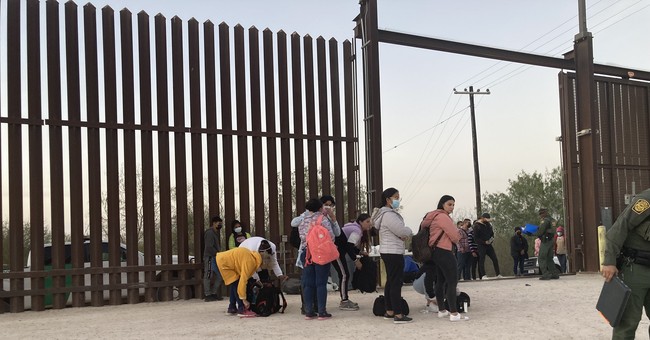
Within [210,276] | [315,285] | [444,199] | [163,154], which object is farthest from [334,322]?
[163,154]

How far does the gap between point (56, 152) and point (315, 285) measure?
209 inches

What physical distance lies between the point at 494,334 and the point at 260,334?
8.97 ft

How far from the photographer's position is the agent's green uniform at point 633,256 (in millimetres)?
5245

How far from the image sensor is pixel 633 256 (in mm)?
5367

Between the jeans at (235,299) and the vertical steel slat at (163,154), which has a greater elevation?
the vertical steel slat at (163,154)

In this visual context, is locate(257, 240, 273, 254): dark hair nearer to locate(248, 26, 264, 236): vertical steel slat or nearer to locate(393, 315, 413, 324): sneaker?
locate(393, 315, 413, 324): sneaker

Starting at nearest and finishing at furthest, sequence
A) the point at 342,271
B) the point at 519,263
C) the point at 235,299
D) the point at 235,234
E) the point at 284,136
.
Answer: the point at 235,299
the point at 342,271
the point at 235,234
the point at 284,136
the point at 519,263

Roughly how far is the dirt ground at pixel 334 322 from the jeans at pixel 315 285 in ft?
0.82

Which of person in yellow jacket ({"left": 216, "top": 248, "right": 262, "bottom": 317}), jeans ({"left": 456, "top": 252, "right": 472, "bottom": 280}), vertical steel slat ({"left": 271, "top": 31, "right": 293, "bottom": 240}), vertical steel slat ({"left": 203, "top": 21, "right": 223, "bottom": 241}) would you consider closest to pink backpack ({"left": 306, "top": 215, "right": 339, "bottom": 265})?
person in yellow jacket ({"left": 216, "top": 248, "right": 262, "bottom": 317})

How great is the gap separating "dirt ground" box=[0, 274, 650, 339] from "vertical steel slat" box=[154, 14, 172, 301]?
2.86 feet

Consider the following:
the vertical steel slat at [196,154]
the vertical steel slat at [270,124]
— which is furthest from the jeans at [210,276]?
the vertical steel slat at [270,124]

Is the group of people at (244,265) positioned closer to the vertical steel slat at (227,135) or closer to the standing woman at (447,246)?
the standing woman at (447,246)

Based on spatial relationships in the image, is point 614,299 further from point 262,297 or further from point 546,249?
point 546,249

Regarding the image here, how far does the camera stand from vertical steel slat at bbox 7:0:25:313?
10.7 m
